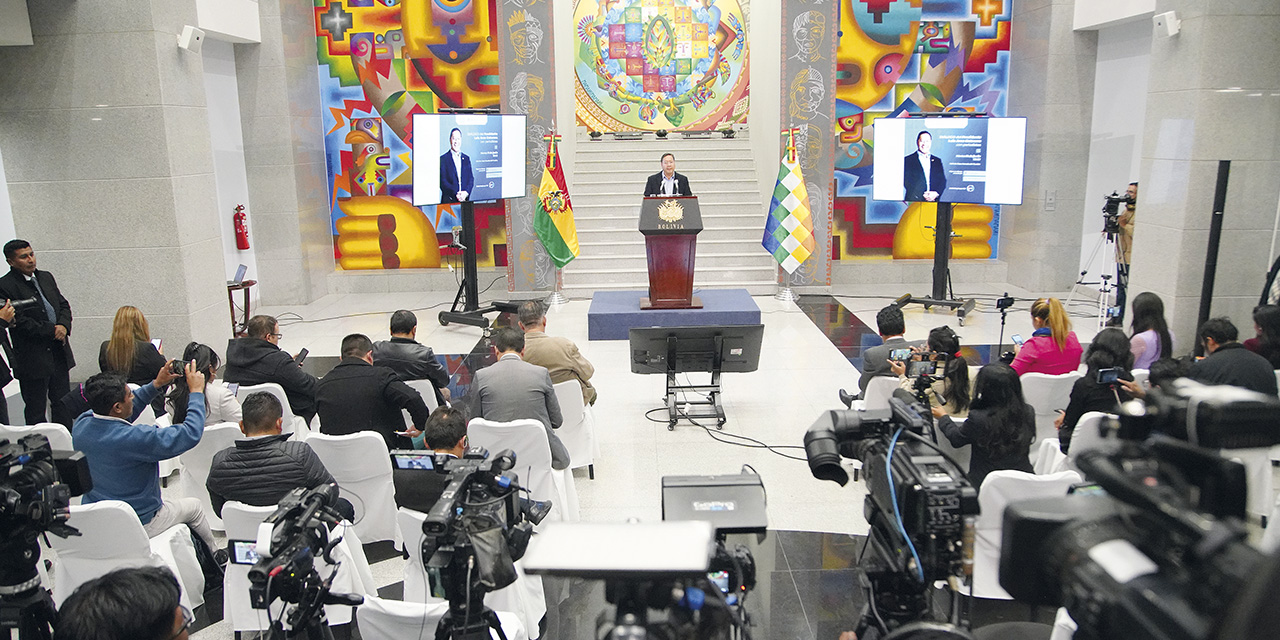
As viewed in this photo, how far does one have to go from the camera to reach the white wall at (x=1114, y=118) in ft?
32.1

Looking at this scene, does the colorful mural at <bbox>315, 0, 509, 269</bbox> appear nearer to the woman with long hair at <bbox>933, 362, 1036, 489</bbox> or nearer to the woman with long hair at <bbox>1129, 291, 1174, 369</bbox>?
the woman with long hair at <bbox>1129, 291, 1174, 369</bbox>

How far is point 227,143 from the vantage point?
10195mm

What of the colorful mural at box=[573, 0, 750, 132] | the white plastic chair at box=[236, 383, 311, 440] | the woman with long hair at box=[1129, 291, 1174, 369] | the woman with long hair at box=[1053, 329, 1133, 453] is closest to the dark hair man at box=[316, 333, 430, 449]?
the white plastic chair at box=[236, 383, 311, 440]

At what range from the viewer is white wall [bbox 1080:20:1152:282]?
385 inches

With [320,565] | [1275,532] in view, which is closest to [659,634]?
[320,565]

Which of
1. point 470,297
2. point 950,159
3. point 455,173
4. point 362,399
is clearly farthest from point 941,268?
point 362,399

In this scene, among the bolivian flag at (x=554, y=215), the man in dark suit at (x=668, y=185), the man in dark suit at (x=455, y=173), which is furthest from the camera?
the bolivian flag at (x=554, y=215)

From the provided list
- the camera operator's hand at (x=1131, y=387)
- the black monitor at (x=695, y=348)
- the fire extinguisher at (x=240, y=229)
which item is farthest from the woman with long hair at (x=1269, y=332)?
the fire extinguisher at (x=240, y=229)

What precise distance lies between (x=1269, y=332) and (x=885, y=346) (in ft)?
6.97

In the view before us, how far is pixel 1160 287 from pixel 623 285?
5810 mm

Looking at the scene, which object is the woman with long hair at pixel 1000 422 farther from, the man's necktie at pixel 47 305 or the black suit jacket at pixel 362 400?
the man's necktie at pixel 47 305

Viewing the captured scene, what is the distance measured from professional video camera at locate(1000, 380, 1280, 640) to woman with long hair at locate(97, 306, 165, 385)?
524cm

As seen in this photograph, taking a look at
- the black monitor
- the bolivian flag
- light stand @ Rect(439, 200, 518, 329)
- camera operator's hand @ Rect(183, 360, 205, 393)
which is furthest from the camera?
the bolivian flag

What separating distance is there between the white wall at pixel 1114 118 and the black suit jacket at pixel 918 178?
2.13 metres
